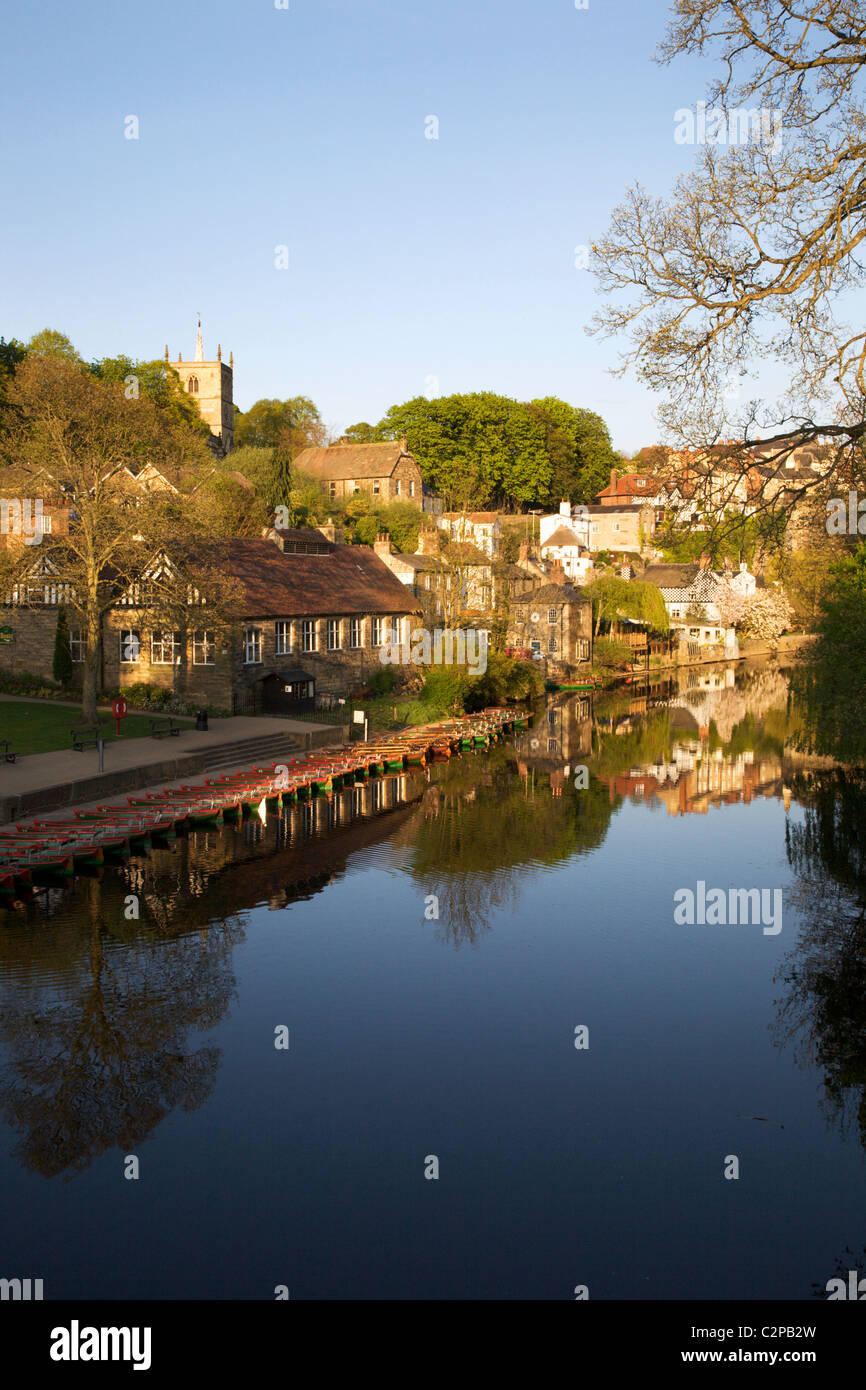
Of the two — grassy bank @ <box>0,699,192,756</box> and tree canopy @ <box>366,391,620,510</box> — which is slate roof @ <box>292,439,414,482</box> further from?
grassy bank @ <box>0,699,192,756</box>

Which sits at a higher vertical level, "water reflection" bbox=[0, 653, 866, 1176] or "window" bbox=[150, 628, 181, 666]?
"window" bbox=[150, 628, 181, 666]

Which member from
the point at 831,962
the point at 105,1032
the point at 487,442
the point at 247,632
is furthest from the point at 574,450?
the point at 105,1032

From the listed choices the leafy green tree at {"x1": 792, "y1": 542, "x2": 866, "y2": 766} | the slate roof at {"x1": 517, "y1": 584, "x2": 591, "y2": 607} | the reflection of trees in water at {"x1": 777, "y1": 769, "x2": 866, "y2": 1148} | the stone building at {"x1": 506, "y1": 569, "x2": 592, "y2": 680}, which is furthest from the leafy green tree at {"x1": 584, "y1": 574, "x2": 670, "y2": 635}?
the reflection of trees in water at {"x1": 777, "y1": 769, "x2": 866, "y2": 1148}

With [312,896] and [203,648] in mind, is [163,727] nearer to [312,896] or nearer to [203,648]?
[203,648]

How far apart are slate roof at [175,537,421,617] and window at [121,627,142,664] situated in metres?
4.14

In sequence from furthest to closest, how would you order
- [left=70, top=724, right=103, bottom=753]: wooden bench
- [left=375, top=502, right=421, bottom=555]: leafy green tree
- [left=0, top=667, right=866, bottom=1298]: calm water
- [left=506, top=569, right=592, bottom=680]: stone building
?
[left=375, top=502, right=421, bottom=555]: leafy green tree → [left=506, top=569, right=592, bottom=680]: stone building → [left=70, top=724, right=103, bottom=753]: wooden bench → [left=0, top=667, right=866, bottom=1298]: calm water

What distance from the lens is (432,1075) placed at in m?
13.2

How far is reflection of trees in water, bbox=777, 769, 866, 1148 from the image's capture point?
527 inches

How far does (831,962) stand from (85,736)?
22158 mm

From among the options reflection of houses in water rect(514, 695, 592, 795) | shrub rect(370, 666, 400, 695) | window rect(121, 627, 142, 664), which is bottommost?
reflection of houses in water rect(514, 695, 592, 795)

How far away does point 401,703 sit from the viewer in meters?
44.6

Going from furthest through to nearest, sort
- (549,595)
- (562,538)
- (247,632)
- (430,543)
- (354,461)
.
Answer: (354,461) → (562,538) → (549,595) → (430,543) → (247,632)

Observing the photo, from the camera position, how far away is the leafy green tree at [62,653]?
1548 inches

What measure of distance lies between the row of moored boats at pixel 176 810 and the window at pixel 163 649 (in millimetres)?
7811
